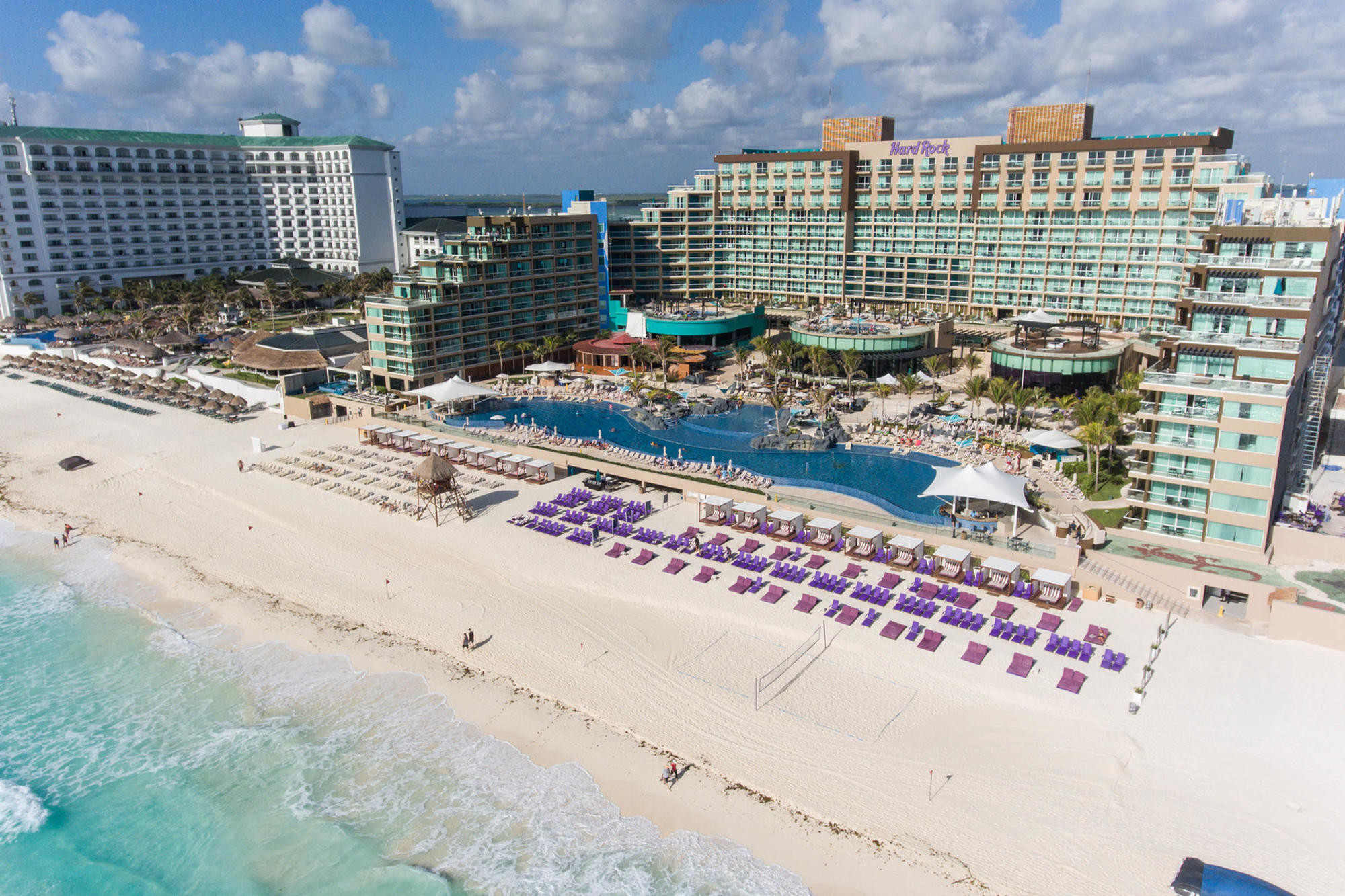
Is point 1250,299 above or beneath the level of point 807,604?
above

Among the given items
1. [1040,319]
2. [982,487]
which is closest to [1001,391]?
[1040,319]

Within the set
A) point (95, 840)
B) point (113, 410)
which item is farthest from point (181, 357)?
point (95, 840)

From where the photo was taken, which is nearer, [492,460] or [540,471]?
[540,471]

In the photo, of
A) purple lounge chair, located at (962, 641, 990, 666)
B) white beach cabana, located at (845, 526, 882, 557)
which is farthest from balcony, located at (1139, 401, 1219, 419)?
purple lounge chair, located at (962, 641, 990, 666)

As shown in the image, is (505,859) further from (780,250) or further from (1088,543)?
(780,250)

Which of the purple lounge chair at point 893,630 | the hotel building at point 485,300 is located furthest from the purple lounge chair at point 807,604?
the hotel building at point 485,300

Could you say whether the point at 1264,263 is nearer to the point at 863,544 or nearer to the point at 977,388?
the point at 863,544
